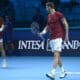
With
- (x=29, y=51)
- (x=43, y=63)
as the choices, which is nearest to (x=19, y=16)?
(x=29, y=51)

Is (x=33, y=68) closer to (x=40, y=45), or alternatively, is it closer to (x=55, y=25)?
(x=55, y=25)

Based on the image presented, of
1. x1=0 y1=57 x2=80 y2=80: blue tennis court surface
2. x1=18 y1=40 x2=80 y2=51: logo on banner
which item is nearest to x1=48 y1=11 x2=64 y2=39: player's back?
x1=0 y1=57 x2=80 y2=80: blue tennis court surface

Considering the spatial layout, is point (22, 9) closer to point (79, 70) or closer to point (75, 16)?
point (75, 16)

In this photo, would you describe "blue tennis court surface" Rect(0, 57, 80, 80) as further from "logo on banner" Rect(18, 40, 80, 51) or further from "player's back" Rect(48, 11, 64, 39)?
"player's back" Rect(48, 11, 64, 39)

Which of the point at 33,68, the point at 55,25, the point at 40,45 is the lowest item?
the point at 33,68

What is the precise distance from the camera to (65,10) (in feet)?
54.3

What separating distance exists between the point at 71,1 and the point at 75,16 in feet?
2.31

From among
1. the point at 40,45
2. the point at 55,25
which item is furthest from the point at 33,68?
the point at 40,45

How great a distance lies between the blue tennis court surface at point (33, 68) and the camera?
33.0 ft

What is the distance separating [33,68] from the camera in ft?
38.9

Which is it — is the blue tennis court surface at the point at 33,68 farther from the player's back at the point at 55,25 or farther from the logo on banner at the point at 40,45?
the player's back at the point at 55,25

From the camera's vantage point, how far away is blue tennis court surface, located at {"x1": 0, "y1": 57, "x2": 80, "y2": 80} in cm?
1005

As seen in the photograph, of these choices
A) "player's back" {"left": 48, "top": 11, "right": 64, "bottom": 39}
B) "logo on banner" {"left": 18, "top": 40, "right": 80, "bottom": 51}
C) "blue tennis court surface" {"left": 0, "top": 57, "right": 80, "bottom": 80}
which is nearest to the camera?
"player's back" {"left": 48, "top": 11, "right": 64, "bottom": 39}

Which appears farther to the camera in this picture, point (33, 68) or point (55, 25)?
point (33, 68)
